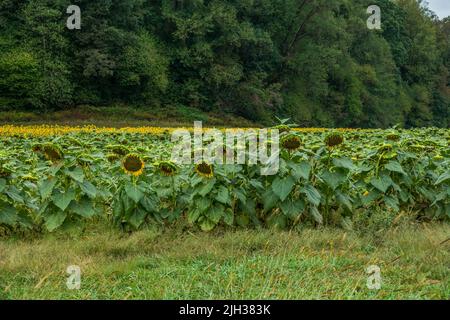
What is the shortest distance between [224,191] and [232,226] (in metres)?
0.35

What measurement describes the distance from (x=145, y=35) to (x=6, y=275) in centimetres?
3609

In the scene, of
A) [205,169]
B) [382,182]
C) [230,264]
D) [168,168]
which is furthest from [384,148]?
[230,264]

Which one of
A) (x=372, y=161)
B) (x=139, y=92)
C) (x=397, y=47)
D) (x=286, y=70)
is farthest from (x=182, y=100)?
(x=372, y=161)

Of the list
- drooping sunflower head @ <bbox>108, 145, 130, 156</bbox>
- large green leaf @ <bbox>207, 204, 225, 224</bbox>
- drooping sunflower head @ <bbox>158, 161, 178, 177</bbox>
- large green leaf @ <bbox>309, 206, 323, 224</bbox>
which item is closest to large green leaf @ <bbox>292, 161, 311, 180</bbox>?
large green leaf @ <bbox>309, 206, 323, 224</bbox>

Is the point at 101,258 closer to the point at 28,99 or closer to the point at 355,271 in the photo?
the point at 355,271

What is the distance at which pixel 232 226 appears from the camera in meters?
4.93

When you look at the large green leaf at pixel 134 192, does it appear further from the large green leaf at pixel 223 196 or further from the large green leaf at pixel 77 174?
the large green leaf at pixel 223 196

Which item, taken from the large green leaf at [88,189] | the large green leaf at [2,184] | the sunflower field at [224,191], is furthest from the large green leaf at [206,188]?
the large green leaf at [2,184]

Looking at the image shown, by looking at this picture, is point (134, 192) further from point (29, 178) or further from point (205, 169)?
point (29, 178)

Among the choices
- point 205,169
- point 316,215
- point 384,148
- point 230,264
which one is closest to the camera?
point 230,264

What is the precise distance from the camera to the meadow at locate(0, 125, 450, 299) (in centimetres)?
354

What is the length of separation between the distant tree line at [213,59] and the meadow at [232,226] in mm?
27743

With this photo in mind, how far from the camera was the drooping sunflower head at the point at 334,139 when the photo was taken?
5070 millimetres

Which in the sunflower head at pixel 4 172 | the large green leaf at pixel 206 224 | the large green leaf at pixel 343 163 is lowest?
the large green leaf at pixel 206 224
